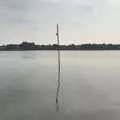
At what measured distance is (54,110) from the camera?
1547 centimetres

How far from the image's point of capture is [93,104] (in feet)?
54.9

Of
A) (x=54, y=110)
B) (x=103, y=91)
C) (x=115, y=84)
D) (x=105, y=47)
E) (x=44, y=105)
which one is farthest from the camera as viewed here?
(x=105, y=47)

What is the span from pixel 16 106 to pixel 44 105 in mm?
1468

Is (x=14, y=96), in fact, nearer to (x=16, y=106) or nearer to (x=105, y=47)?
(x=16, y=106)

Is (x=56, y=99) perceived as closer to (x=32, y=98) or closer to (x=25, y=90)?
(x=32, y=98)

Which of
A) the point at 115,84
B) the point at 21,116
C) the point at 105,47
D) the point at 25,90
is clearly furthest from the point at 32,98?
the point at 105,47

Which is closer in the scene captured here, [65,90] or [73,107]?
[73,107]

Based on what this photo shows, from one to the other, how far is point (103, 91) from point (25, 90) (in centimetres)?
524

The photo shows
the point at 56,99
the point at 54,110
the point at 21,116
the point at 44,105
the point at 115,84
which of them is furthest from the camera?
the point at 115,84

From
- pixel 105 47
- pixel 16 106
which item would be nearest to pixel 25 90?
pixel 16 106

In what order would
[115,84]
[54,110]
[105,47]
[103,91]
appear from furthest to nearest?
1. [105,47]
2. [115,84]
3. [103,91]
4. [54,110]

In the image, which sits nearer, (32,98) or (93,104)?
(93,104)

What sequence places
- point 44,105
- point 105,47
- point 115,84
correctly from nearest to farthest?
point 44,105, point 115,84, point 105,47

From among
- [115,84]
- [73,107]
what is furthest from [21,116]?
[115,84]
